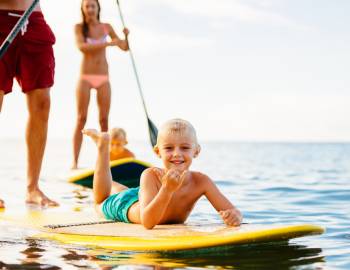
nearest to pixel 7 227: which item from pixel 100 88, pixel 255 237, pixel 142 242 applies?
pixel 142 242

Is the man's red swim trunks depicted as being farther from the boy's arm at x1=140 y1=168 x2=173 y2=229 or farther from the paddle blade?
the paddle blade

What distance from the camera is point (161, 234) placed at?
3922 millimetres

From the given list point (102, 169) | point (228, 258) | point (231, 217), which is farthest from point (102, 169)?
point (228, 258)

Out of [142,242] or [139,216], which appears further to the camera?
[139,216]

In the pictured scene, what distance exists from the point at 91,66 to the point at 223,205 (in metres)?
4.84

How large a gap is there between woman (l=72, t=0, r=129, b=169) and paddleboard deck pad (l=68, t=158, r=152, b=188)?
369 millimetres

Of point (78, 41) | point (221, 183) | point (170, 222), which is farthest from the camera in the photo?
point (221, 183)

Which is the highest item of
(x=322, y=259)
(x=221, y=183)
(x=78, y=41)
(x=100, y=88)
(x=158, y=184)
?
(x=78, y=41)

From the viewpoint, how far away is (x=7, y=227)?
15.3ft

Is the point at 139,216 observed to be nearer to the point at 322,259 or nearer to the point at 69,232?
the point at 69,232

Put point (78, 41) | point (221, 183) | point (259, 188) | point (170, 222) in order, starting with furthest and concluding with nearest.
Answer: point (221, 183)
point (259, 188)
point (78, 41)
point (170, 222)

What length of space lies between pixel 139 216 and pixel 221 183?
6.48 m

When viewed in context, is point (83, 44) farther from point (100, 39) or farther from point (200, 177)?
point (200, 177)

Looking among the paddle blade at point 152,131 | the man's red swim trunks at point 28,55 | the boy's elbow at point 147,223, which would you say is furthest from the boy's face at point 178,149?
the paddle blade at point 152,131
